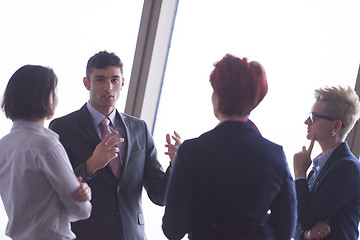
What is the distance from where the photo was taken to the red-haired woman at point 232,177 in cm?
152

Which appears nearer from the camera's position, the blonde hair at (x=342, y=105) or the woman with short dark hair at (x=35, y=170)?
the woman with short dark hair at (x=35, y=170)

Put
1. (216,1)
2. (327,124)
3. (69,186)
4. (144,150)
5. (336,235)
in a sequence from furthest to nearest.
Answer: (216,1) → (144,150) → (327,124) → (336,235) → (69,186)

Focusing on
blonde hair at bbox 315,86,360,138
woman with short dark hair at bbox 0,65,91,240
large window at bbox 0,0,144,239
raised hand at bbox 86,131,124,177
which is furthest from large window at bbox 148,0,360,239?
woman with short dark hair at bbox 0,65,91,240

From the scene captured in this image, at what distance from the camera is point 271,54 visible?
9.99 ft

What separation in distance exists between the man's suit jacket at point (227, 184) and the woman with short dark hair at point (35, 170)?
0.45 m

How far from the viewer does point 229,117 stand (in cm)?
159

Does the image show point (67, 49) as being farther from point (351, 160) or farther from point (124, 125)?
point (351, 160)

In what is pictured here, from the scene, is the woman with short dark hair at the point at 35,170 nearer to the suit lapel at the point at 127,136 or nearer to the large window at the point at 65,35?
the suit lapel at the point at 127,136

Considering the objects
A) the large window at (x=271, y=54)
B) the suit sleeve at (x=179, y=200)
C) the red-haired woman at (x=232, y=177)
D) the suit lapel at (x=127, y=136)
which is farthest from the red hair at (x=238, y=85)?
the large window at (x=271, y=54)

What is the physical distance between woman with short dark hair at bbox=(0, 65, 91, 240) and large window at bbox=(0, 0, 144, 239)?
169 centimetres

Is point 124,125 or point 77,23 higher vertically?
point 77,23

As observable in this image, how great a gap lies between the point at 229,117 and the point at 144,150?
903mm

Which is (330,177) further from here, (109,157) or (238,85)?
(109,157)

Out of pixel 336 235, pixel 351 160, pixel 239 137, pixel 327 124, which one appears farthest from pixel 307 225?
pixel 239 137
